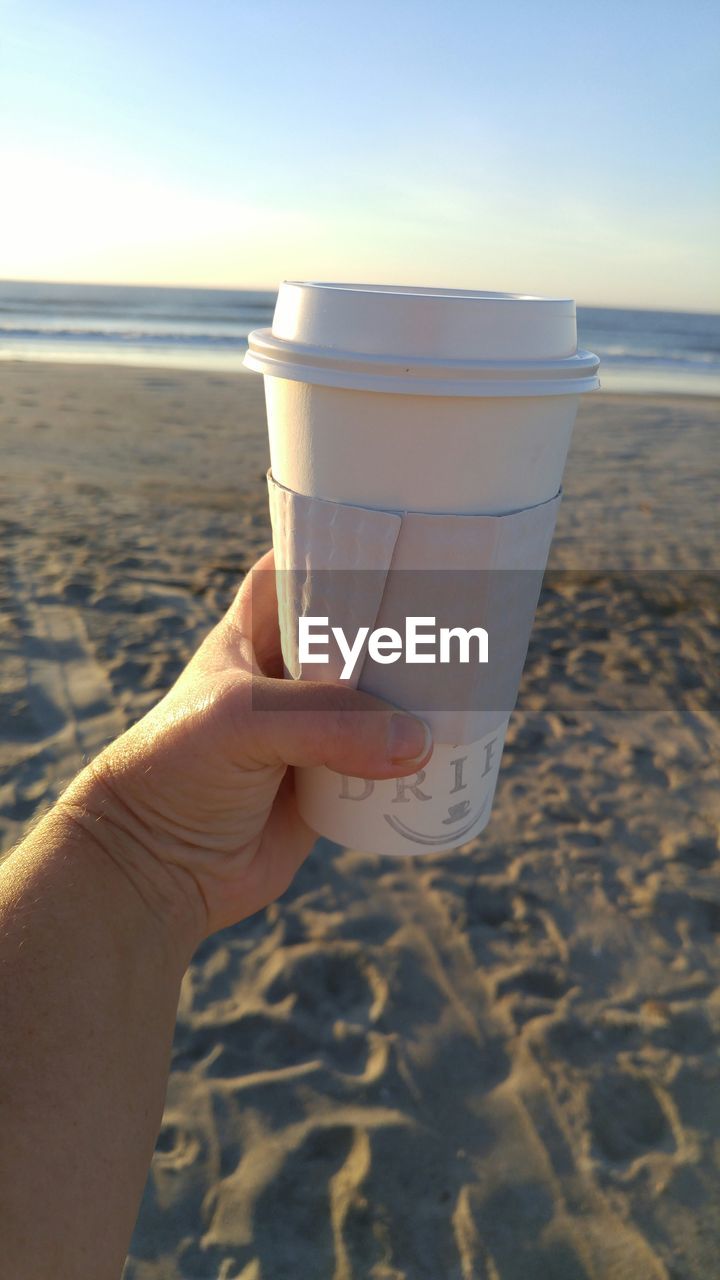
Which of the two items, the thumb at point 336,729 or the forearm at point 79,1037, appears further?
the thumb at point 336,729

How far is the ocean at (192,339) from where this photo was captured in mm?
16703

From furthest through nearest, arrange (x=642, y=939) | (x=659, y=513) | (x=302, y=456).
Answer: (x=659, y=513), (x=642, y=939), (x=302, y=456)

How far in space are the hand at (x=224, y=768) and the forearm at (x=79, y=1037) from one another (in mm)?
29

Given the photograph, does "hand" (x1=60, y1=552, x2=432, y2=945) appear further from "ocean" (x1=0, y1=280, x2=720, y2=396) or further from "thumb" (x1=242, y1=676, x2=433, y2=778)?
"ocean" (x1=0, y1=280, x2=720, y2=396)

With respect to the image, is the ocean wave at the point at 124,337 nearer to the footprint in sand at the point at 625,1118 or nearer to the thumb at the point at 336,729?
the footprint in sand at the point at 625,1118

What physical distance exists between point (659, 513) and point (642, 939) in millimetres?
4898

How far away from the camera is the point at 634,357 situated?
69.3 feet

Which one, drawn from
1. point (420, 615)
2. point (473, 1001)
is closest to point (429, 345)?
point (420, 615)

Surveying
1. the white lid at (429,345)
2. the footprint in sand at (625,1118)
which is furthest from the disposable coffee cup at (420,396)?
the footprint in sand at (625,1118)

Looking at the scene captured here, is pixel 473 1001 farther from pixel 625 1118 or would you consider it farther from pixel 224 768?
pixel 224 768

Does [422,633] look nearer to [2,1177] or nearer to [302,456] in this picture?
[302,456]

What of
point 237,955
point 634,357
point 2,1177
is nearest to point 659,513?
point 237,955

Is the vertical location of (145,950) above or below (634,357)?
above

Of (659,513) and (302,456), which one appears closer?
(302,456)
